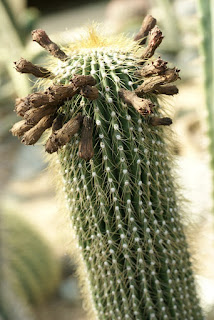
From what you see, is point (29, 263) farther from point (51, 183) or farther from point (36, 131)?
point (36, 131)

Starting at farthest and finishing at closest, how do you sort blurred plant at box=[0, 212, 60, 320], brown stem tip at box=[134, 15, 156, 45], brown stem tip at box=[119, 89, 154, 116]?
blurred plant at box=[0, 212, 60, 320] → brown stem tip at box=[134, 15, 156, 45] → brown stem tip at box=[119, 89, 154, 116]

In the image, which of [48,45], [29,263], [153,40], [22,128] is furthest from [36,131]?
[29,263]

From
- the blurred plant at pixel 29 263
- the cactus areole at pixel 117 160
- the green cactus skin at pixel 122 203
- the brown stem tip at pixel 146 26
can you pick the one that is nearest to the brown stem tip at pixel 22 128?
the cactus areole at pixel 117 160

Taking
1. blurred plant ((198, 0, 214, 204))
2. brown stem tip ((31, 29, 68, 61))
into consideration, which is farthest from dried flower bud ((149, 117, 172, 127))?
blurred plant ((198, 0, 214, 204))

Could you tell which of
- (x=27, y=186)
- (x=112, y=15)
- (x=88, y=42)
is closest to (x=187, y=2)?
(x=112, y=15)

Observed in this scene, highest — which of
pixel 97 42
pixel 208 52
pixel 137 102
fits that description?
pixel 208 52

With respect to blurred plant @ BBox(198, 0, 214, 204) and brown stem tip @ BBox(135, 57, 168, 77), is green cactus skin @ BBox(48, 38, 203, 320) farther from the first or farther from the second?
blurred plant @ BBox(198, 0, 214, 204)

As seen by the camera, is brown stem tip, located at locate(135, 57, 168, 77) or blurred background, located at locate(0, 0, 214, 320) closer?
brown stem tip, located at locate(135, 57, 168, 77)
